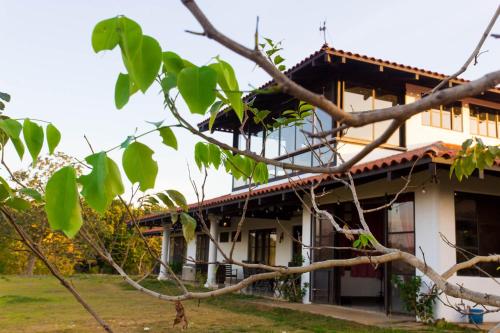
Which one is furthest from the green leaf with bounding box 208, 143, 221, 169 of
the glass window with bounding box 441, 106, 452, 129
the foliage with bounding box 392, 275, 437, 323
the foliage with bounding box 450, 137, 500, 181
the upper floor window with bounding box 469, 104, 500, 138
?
the upper floor window with bounding box 469, 104, 500, 138

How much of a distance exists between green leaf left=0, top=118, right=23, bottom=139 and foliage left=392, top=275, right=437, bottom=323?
819 centimetres

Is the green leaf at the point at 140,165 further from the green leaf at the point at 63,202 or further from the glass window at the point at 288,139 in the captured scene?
the glass window at the point at 288,139

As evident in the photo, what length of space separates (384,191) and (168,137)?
31.5ft

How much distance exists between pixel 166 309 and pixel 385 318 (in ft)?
14.8

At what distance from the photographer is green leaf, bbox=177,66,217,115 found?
0.81 meters

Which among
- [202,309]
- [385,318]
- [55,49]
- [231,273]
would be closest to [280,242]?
[231,273]

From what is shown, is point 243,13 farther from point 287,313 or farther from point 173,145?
point 287,313

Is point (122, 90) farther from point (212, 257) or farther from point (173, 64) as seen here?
point (212, 257)

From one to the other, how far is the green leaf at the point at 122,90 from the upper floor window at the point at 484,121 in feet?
43.1

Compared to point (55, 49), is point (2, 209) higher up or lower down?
lower down

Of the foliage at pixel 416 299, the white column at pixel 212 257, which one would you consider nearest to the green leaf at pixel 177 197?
the foliage at pixel 416 299

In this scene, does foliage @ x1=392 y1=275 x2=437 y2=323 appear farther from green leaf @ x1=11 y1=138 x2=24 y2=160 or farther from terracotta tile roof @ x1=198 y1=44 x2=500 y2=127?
green leaf @ x1=11 y1=138 x2=24 y2=160

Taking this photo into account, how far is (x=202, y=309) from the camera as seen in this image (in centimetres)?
1066

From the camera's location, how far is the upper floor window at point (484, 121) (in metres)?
12.7
